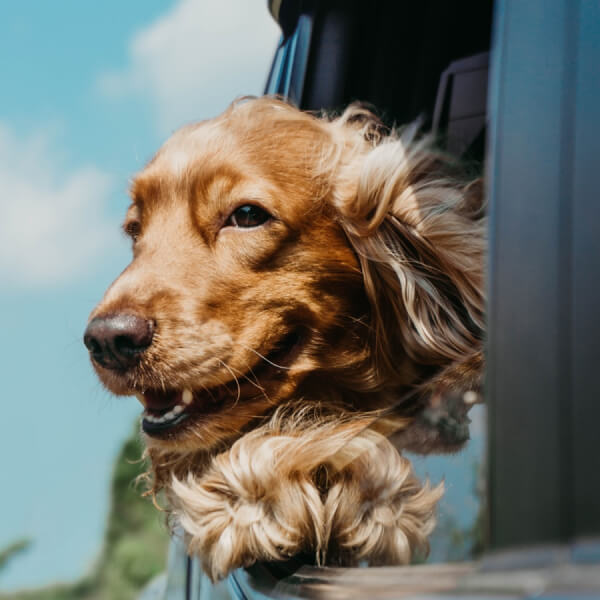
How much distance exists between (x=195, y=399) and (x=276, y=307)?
1.14ft

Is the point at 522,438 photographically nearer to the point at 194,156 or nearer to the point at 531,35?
the point at 531,35

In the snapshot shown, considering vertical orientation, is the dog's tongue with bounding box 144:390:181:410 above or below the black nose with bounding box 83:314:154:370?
below

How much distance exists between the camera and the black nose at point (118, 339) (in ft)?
6.94

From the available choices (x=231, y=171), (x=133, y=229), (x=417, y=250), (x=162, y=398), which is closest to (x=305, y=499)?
(x=162, y=398)

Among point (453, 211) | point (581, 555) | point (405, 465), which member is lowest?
point (581, 555)

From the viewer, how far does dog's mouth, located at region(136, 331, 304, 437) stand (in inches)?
89.3

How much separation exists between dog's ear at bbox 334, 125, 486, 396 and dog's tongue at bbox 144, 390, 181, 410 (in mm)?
605

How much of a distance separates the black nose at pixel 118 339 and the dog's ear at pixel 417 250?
0.70 m

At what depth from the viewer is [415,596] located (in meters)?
1.14

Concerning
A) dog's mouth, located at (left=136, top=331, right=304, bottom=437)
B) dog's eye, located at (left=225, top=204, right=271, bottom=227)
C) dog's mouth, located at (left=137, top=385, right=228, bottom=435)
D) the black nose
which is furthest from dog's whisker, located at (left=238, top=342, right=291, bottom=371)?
dog's eye, located at (left=225, top=204, right=271, bottom=227)

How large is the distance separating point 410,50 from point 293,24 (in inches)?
18.6

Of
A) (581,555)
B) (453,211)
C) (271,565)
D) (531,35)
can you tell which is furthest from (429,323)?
(581,555)

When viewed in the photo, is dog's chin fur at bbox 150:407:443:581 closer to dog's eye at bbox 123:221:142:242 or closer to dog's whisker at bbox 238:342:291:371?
dog's whisker at bbox 238:342:291:371

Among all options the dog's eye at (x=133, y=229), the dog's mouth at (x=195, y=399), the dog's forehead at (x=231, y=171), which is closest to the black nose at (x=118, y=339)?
the dog's mouth at (x=195, y=399)
